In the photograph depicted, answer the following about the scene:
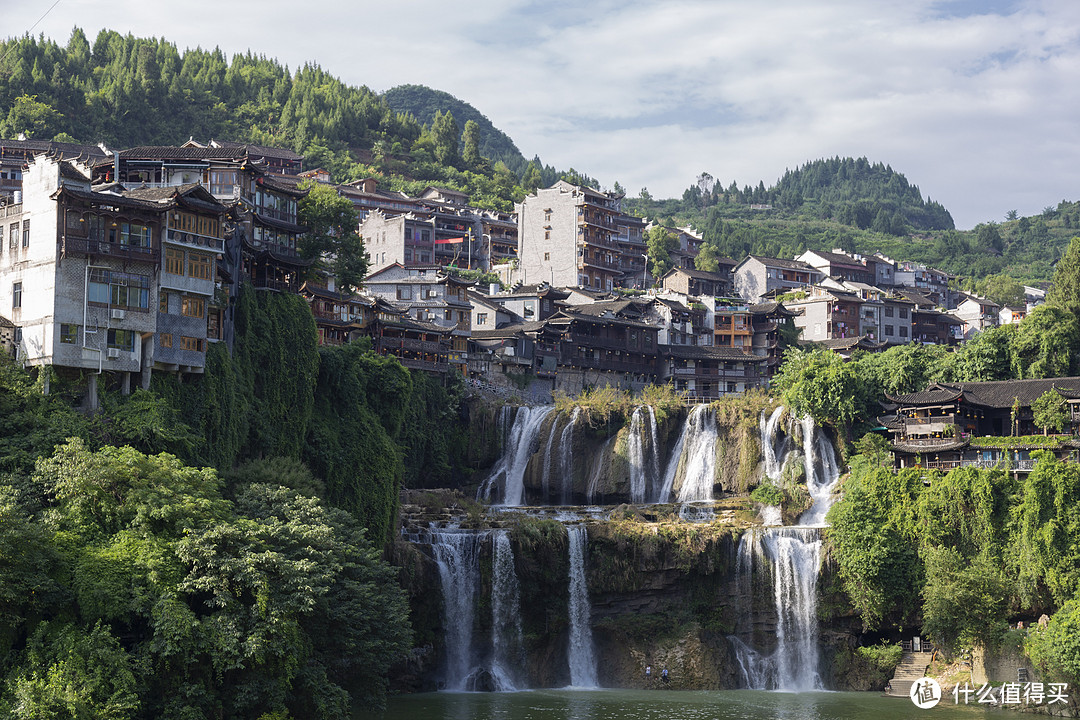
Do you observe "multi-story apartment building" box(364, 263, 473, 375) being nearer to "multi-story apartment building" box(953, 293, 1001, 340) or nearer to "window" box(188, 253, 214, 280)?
"window" box(188, 253, 214, 280)

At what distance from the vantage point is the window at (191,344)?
61.2 metres

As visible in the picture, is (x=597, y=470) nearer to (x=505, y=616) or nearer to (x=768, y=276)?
(x=505, y=616)

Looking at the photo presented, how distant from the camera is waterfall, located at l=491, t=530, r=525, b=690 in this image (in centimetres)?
6988

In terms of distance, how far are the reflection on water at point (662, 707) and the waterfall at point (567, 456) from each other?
21918mm

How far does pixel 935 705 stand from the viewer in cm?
6412

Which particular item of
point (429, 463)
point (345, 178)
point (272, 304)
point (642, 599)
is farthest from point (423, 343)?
point (345, 178)

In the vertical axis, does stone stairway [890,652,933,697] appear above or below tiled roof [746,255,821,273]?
below

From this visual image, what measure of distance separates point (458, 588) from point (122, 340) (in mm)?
23740

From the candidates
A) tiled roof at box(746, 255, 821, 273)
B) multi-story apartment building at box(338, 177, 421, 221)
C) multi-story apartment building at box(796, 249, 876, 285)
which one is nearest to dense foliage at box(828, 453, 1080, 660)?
tiled roof at box(746, 255, 821, 273)

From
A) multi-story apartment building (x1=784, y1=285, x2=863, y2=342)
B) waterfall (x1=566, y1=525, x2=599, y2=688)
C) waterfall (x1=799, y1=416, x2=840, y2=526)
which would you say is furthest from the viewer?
multi-story apartment building (x1=784, y1=285, x2=863, y2=342)

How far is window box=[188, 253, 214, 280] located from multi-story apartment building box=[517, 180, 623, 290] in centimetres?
7324

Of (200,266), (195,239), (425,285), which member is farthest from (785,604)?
(425,285)

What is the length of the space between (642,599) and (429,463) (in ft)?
68.0

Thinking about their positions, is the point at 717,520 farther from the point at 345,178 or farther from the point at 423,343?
the point at 345,178
